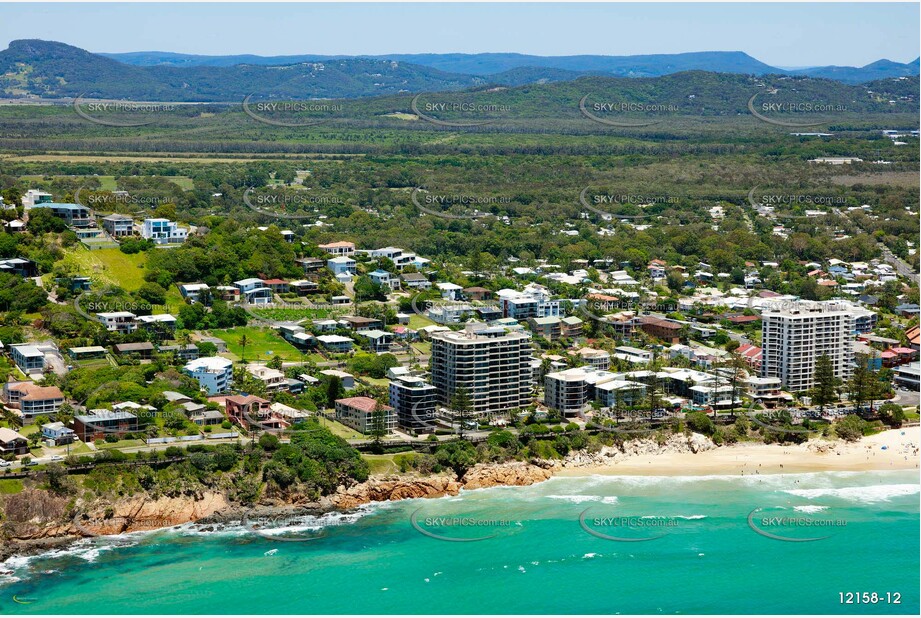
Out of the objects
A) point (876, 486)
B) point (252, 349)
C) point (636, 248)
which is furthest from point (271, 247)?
point (876, 486)

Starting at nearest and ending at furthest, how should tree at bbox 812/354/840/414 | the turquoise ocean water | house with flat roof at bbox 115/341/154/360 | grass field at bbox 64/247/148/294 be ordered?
the turquoise ocean water, tree at bbox 812/354/840/414, house with flat roof at bbox 115/341/154/360, grass field at bbox 64/247/148/294

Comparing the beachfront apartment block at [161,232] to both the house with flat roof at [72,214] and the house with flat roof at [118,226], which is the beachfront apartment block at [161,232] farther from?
the house with flat roof at [72,214]

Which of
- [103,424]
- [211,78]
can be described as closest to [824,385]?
[103,424]

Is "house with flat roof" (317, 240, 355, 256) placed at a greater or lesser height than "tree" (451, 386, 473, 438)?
greater

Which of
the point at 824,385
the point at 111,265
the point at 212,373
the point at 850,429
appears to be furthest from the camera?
the point at 111,265

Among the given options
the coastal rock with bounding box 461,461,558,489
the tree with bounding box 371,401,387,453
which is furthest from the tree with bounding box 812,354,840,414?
the tree with bounding box 371,401,387,453

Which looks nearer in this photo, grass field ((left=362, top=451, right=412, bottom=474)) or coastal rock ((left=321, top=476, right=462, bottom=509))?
coastal rock ((left=321, top=476, right=462, bottom=509))

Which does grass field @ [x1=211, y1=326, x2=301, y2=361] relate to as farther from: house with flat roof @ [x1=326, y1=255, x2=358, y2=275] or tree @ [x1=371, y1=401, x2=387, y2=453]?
house with flat roof @ [x1=326, y1=255, x2=358, y2=275]

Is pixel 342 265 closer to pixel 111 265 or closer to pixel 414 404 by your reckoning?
pixel 111 265
